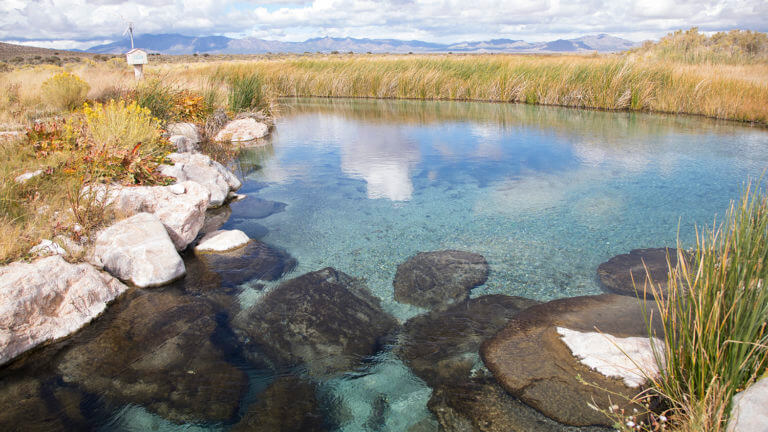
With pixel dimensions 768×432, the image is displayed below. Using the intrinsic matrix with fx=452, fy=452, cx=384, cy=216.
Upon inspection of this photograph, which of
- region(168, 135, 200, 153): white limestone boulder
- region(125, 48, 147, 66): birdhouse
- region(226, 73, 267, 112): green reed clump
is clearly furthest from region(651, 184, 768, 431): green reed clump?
region(125, 48, 147, 66): birdhouse

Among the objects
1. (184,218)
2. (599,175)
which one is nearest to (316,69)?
(599,175)

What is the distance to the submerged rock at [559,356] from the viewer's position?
272cm

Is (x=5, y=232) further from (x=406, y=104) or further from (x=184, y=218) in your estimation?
(x=406, y=104)

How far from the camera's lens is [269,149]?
1058 centimetres

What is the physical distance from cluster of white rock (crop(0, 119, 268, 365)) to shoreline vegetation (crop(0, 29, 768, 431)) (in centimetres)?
24

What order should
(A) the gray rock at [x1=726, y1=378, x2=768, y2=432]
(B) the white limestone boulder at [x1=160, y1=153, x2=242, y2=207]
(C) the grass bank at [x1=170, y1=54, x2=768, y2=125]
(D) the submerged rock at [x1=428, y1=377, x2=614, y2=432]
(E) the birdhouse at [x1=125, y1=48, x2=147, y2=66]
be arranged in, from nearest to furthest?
(A) the gray rock at [x1=726, y1=378, x2=768, y2=432] < (D) the submerged rock at [x1=428, y1=377, x2=614, y2=432] < (B) the white limestone boulder at [x1=160, y1=153, x2=242, y2=207] < (E) the birdhouse at [x1=125, y1=48, x2=147, y2=66] < (C) the grass bank at [x1=170, y1=54, x2=768, y2=125]

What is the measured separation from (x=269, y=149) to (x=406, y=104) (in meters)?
7.82

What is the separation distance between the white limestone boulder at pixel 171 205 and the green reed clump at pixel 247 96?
8401mm

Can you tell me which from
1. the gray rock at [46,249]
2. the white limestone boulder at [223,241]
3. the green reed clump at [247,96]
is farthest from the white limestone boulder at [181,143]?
the green reed clump at [247,96]

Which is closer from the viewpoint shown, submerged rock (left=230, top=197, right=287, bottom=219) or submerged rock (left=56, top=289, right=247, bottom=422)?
submerged rock (left=56, top=289, right=247, bottom=422)

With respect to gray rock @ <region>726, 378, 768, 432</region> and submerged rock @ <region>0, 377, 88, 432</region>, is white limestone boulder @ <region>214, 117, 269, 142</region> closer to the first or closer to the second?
submerged rock @ <region>0, 377, 88, 432</region>

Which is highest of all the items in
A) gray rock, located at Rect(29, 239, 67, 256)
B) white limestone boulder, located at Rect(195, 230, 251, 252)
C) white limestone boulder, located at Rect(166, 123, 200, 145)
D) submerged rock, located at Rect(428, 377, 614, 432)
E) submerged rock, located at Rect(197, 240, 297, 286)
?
white limestone boulder, located at Rect(166, 123, 200, 145)

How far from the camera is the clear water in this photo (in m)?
3.07

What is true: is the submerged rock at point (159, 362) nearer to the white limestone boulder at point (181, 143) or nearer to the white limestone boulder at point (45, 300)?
the white limestone boulder at point (45, 300)
